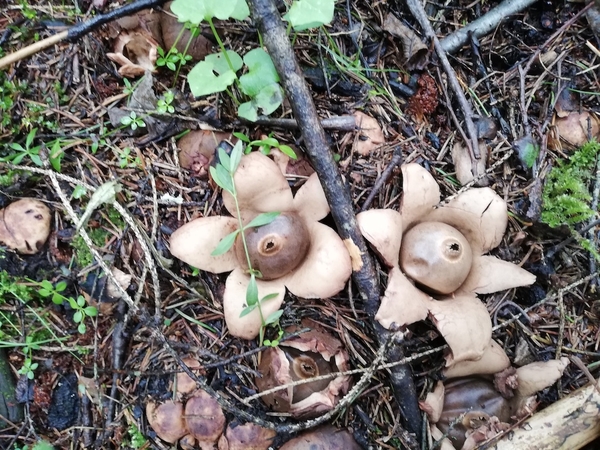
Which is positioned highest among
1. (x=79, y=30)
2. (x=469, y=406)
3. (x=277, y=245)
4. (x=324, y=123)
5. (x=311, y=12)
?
(x=79, y=30)

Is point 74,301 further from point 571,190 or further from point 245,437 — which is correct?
point 571,190

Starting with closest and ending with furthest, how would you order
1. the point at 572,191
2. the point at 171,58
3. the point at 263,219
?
the point at 263,219 → the point at 171,58 → the point at 572,191

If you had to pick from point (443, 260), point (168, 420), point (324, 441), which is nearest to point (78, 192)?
point (168, 420)

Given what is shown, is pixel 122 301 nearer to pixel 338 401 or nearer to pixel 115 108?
pixel 115 108

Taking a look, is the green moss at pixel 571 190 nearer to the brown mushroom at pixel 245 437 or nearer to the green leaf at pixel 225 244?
the green leaf at pixel 225 244

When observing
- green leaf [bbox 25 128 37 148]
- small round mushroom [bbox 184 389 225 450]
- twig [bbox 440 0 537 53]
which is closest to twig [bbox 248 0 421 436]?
small round mushroom [bbox 184 389 225 450]

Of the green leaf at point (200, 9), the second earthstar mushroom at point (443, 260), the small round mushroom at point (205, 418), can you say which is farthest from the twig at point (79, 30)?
the small round mushroom at point (205, 418)
